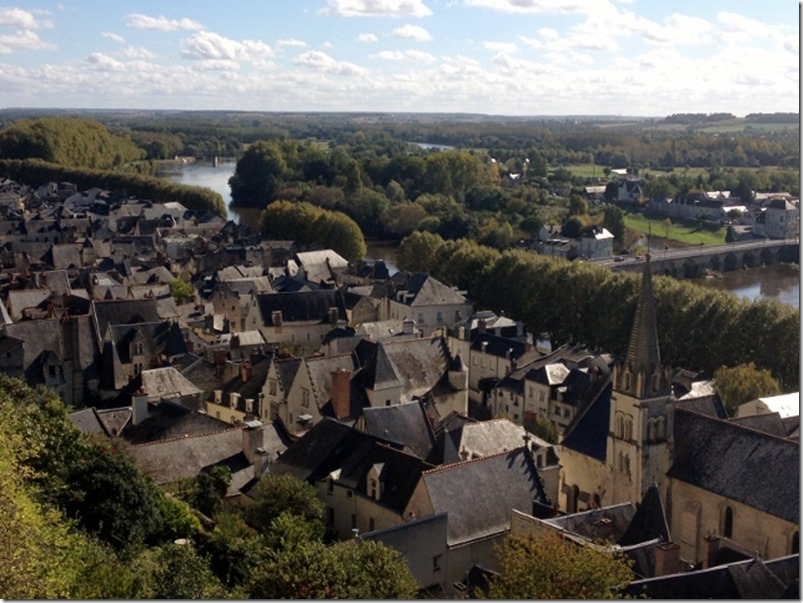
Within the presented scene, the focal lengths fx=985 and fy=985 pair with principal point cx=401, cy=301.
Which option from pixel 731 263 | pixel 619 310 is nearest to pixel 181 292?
pixel 619 310

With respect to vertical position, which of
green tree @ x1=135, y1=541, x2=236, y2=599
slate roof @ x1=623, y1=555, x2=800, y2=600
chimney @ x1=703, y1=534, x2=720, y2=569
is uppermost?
green tree @ x1=135, y1=541, x2=236, y2=599

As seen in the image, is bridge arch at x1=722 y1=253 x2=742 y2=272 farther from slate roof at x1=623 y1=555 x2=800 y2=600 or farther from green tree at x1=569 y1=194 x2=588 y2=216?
slate roof at x1=623 y1=555 x2=800 y2=600

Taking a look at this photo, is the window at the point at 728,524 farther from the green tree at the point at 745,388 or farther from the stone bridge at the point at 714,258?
the stone bridge at the point at 714,258

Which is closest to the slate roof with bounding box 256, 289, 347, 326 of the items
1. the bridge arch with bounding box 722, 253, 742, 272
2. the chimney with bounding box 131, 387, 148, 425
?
the chimney with bounding box 131, 387, 148, 425

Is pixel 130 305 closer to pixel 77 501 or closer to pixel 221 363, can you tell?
pixel 221 363

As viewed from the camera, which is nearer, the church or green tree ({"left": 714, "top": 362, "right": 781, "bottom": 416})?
the church

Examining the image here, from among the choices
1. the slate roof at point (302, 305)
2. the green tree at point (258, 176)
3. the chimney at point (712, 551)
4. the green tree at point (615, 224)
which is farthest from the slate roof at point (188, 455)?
the green tree at point (258, 176)

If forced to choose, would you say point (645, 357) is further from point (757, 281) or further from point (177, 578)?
point (757, 281)
